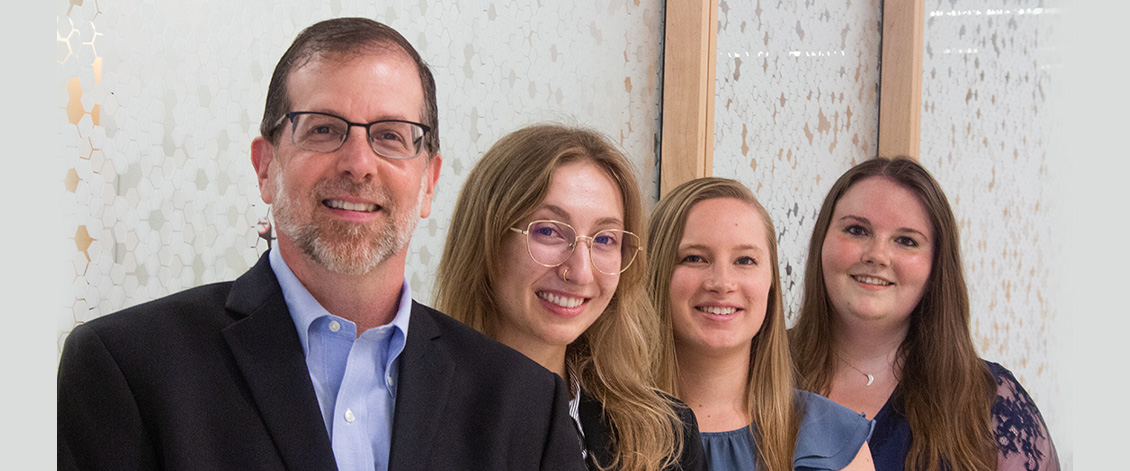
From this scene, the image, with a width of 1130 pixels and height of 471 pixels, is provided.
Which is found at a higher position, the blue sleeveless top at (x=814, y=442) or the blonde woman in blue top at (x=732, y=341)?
the blonde woman in blue top at (x=732, y=341)

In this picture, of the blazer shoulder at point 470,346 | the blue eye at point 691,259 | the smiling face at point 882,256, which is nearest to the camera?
the blazer shoulder at point 470,346

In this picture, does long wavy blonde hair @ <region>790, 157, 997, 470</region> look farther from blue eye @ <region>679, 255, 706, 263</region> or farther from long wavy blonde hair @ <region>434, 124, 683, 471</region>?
long wavy blonde hair @ <region>434, 124, 683, 471</region>

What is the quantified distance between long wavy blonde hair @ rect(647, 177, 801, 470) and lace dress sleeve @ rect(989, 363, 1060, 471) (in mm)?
751

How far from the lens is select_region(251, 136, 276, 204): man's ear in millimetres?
1531

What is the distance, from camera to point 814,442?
8.43ft

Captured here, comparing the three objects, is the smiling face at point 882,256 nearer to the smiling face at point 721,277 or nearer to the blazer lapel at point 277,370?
the smiling face at point 721,277

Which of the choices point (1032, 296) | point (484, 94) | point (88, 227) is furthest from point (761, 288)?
point (1032, 296)

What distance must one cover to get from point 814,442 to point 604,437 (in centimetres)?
70

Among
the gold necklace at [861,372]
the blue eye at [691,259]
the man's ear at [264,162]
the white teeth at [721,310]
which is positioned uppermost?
the man's ear at [264,162]

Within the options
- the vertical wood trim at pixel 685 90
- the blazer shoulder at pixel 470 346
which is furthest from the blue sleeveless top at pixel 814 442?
the vertical wood trim at pixel 685 90

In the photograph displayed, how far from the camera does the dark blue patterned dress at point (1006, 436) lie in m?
2.91

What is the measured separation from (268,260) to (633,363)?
3.48ft

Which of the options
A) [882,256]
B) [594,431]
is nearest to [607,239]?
[594,431]

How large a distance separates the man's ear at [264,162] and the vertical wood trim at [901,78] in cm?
377
